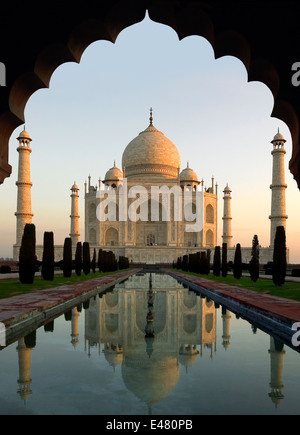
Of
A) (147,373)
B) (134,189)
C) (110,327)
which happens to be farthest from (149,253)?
(147,373)

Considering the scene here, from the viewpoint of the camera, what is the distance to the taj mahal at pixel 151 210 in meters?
44.3

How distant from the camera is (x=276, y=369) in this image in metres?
3.87

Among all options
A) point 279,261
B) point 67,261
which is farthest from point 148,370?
point 67,261

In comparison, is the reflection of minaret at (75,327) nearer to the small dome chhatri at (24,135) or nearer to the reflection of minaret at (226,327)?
the reflection of minaret at (226,327)

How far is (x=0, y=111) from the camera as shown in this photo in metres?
4.31

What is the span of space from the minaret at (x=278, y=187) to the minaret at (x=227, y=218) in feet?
32.4

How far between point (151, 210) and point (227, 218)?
949cm

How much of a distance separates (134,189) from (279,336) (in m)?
41.8

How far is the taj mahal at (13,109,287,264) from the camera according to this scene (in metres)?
44.3

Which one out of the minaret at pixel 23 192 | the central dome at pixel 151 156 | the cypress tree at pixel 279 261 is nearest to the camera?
the cypress tree at pixel 279 261

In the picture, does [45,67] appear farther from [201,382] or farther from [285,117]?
[201,382]

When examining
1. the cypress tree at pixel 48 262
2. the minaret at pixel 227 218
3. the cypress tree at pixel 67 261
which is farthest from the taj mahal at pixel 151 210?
the cypress tree at pixel 48 262

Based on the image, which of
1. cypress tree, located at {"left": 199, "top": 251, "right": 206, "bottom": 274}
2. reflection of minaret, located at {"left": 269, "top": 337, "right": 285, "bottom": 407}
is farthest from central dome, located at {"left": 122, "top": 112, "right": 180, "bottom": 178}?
reflection of minaret, located at {"left": 269, "top": 337, "right": 285, "bottom": 407}

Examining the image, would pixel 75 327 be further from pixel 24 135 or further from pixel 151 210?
pixel 151 210
